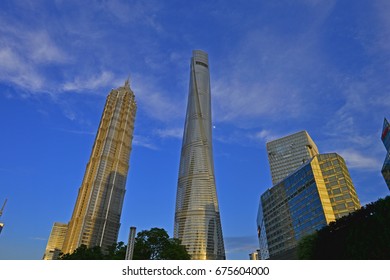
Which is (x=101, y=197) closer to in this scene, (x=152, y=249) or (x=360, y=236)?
(x=152, y=249)

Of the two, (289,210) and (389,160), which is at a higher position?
(389,160)

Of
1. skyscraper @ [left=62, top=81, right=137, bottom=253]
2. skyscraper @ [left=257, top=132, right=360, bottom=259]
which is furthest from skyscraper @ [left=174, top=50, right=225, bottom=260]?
skyscraper @ [left=62, top=81, right=137, bottom=253]

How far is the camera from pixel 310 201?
8900cm

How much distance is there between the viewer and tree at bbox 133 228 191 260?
46.8 metres

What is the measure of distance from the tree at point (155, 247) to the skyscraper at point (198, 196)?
9266 cm

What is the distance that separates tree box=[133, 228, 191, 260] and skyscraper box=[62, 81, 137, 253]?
5006 inches

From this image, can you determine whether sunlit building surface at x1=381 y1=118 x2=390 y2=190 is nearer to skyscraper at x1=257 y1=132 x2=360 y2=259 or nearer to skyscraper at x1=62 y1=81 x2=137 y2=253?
skyscraper at x1=257 y1=132 x2=360 y2=259

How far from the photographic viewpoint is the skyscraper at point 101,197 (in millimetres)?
164250

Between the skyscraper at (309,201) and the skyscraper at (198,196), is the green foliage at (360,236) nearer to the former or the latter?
the skyscraper at (309,201)

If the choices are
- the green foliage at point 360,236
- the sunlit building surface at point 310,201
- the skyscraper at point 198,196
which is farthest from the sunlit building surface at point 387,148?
the skyscraper at point 198,196
